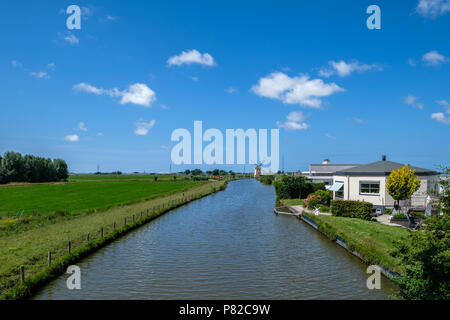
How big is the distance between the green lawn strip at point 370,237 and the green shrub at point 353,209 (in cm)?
230

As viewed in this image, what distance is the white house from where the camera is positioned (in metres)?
29.4

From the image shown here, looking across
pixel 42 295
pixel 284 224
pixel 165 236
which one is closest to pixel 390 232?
pixel 284 224

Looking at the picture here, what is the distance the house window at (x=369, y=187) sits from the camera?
100 ft

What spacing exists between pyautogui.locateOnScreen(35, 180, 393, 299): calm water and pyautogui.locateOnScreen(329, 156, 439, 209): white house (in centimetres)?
962

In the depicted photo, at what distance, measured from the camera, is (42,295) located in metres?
12.0

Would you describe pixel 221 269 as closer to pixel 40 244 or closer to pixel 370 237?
pixel 370 237

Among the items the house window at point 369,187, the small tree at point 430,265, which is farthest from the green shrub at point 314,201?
the small tree at point 430,265

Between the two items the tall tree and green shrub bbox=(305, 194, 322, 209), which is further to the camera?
the tall tree

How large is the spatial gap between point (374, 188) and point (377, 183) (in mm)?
635

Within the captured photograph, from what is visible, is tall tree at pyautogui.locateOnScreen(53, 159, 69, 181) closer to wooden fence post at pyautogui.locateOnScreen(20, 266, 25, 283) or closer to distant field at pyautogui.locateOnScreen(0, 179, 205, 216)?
distant field at pyautogui.locateOnScreen(0, 179, 205, 216)

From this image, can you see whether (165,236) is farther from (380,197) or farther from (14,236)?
(380,197)
